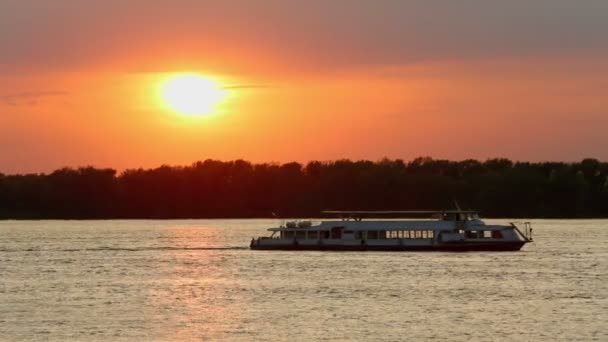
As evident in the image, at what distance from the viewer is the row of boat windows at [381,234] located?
5531 inches

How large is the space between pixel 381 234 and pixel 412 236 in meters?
3.40

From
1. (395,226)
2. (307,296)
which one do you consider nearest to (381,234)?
(395,226)

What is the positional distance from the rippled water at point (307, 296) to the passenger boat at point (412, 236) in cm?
129

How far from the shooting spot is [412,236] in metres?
142

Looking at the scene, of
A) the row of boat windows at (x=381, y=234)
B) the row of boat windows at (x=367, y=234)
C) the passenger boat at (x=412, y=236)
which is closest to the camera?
the passenger boat at (x=412, y=236)

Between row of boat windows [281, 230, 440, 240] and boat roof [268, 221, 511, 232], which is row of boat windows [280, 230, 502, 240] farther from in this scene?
boat roof [268, 221, 511, 232]

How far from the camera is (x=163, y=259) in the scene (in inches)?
5635

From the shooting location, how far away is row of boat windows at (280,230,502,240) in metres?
140

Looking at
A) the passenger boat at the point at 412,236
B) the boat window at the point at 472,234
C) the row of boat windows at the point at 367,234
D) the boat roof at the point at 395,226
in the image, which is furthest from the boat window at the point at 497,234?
the row of boat windows at the point at 367,234

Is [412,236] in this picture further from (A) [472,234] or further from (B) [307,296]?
(B) [307,296]

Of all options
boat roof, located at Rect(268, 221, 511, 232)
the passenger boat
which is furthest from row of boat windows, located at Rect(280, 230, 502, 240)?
boat roof, located at Rect(268, 221, 511, 232)

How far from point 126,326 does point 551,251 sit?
8716cm

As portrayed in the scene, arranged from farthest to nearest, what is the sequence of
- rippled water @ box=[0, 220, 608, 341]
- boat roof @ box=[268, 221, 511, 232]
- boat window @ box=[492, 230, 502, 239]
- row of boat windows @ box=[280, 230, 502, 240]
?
row of boat windows @ box=[280, 230, 502, 240] → boat window @ box=[492, 230, 502, 239] → boat roof @ box=[268, 221, 511, 232] → rippled water @ box=[0, 220, 608, 341]

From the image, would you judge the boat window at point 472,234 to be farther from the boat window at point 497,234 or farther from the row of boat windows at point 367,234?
the row of boat windows at point 367,234
